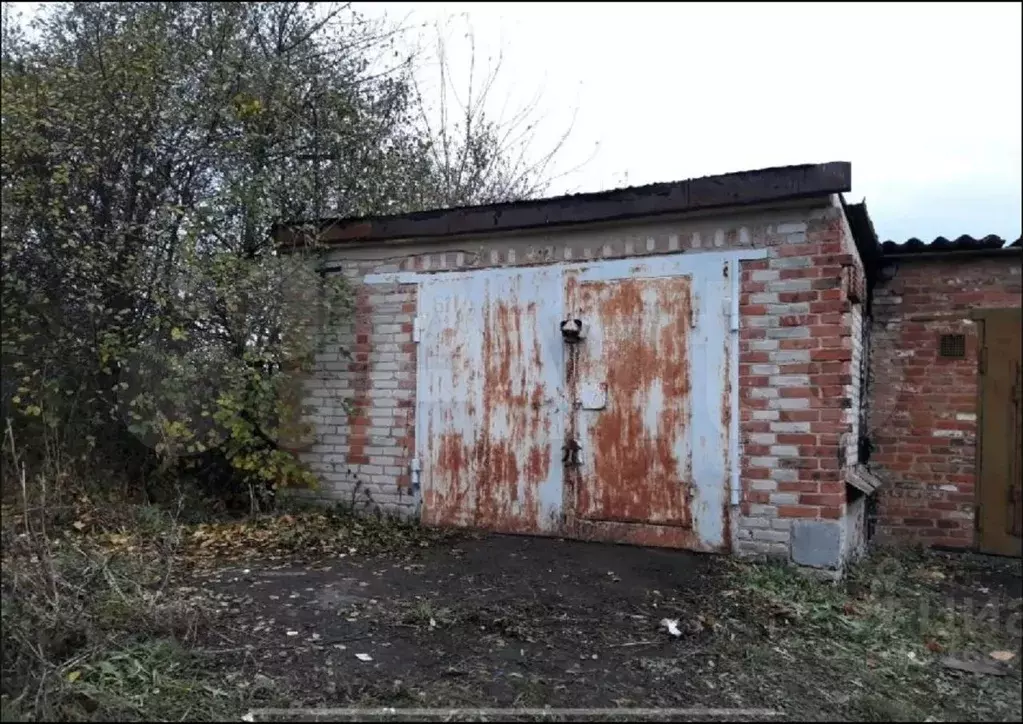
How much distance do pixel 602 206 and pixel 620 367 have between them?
117 cm

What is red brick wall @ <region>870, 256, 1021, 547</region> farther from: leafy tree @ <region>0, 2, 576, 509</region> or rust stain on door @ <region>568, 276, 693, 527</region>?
leafy tree @ <region>0, 2, 576, 509</region>

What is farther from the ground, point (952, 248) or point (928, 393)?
point (952, 248)

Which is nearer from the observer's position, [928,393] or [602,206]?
[602,206]

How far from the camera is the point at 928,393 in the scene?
20.7ft

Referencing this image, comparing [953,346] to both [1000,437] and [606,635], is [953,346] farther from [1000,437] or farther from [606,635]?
[606,635]

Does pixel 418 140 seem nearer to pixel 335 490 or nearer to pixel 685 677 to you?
pixel 335 490

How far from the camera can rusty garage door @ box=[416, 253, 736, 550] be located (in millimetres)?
5160

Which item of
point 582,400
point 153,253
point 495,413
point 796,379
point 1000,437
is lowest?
point 1000,437

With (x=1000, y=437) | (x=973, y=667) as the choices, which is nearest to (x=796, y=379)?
(x=973, y=667)

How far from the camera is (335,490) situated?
6.48m

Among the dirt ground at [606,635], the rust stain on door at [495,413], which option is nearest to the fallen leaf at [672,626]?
the dirt ground at [606,635]

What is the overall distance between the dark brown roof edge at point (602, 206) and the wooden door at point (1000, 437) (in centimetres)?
259

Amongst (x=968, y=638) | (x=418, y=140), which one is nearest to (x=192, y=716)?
(x=968, y=638)

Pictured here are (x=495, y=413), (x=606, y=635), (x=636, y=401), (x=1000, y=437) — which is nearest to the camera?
(x=606, y=635)
